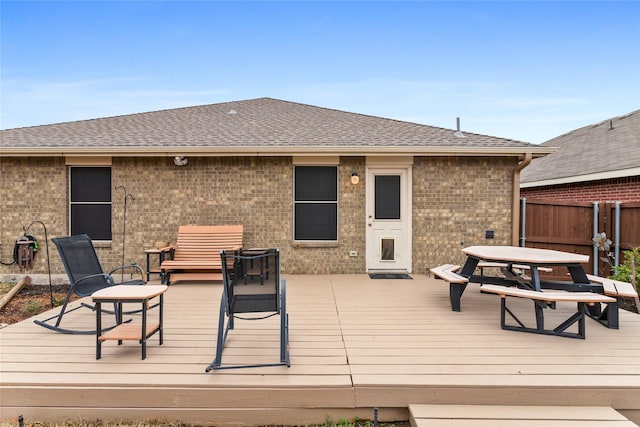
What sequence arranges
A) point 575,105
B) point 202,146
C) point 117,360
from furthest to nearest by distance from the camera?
1. point 575,105
2. point 202,146
3. point 117,360

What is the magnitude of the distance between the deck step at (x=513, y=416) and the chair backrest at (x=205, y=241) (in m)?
4.59

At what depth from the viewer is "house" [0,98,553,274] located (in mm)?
6641

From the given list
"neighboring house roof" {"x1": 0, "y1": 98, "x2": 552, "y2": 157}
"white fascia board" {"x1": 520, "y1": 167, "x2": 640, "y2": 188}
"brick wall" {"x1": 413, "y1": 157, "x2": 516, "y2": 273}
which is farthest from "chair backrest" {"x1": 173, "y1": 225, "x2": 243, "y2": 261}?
"white fascia board" {"x1": 520, "y1": 167, "x2": 640, "y2": 188}

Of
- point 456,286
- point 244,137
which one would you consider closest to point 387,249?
point 456,286

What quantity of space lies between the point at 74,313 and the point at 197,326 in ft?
6.11

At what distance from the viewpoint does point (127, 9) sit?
11.4 meters

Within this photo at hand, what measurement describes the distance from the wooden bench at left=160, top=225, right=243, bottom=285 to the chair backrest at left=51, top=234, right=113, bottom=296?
4.99 ft

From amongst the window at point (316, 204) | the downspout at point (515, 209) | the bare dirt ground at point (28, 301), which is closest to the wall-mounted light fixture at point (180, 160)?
the window at point (316, 204)

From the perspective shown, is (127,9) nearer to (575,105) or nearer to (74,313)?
(74,313)

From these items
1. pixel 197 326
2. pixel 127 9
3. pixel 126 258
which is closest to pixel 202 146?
pixel 126 258

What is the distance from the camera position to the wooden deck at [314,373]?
96.7 inches

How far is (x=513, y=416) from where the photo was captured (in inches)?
92.6

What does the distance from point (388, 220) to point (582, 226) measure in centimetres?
386

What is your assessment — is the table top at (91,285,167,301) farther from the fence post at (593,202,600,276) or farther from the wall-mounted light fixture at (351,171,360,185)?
the fence post at (593,202,600,276)
